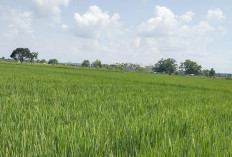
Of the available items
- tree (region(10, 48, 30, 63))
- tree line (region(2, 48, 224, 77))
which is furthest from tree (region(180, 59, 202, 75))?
tree (region(10, 48, 30, 63))

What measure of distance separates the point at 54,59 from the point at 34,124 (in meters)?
177

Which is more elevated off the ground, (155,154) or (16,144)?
(155,154)

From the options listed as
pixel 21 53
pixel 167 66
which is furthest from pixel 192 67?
pixel 21 53

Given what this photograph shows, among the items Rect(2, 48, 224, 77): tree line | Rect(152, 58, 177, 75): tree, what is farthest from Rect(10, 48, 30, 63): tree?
Rect(152, 58, 177, 75): tree

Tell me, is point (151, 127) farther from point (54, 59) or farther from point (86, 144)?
point (54, 59)

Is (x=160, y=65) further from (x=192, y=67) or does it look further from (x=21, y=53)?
(x=21, y=53)

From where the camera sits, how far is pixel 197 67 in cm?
14012

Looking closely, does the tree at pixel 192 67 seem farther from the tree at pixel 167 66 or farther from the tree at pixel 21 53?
the tree at pixel 21 53

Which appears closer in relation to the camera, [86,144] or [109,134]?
[86,144]

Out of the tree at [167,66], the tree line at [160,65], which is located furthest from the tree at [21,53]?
the tree at [167,66]

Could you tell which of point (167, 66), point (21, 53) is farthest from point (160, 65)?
point (21, 53)

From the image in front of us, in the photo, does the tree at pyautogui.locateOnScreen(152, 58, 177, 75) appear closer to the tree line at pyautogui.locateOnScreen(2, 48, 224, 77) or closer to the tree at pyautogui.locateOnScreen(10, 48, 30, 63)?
the tree line at pyautogui.locateOnScreen(2, 48, 224, 77)

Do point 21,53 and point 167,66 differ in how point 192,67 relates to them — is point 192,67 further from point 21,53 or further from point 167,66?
point 21,53

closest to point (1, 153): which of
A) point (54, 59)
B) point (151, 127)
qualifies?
point (151, 127)
